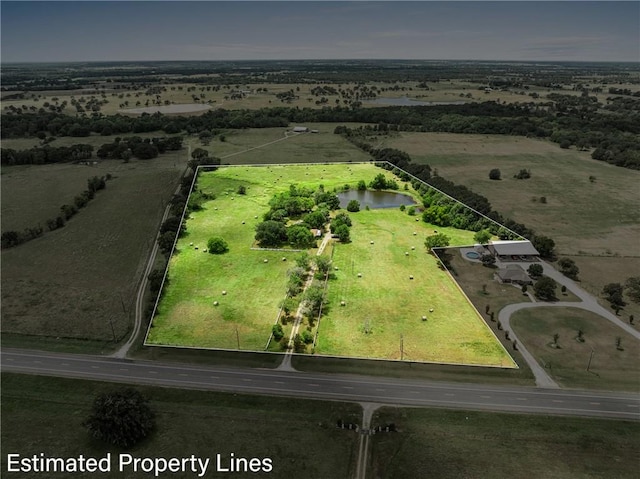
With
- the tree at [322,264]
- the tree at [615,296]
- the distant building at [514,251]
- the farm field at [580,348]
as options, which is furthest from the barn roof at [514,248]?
the tree at [322,264]

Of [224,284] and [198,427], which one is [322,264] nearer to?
[224,284]

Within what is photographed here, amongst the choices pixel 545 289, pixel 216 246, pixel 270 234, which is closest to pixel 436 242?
pixel 545 289

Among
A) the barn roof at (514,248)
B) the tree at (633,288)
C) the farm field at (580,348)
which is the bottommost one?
the farm field at (580,348)

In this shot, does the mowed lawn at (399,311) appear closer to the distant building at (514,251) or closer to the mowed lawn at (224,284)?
the distant building at (514,251)

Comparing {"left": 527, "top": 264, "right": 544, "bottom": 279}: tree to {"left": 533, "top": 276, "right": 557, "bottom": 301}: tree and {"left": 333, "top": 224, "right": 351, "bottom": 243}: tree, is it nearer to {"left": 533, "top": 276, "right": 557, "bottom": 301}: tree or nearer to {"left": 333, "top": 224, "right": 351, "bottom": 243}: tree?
A: {"left": 533, "top": 276, "right": 557, "bottom": 301}: tree

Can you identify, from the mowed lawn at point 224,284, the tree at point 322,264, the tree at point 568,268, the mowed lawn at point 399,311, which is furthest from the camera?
the tree at point 568,268

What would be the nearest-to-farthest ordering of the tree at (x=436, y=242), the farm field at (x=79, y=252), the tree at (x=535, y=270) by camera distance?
the farm field at (x=79, y=252)
the tree at (x=535, y=270)
the tree at (x=436, y=242)

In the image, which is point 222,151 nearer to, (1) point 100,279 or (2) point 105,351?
(1) point 100,279
